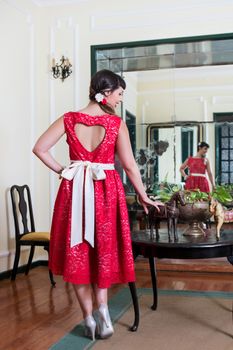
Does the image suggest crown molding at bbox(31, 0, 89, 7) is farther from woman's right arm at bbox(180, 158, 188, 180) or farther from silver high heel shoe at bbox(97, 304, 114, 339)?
silver high heel shoe at bbox(97, 304, 114, 339)

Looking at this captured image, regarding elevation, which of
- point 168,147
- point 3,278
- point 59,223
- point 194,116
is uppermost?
point 194,116

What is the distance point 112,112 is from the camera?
242 centimetres

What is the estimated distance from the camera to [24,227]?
14.0 feet

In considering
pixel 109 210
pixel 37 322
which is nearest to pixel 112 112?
pixel 109 210

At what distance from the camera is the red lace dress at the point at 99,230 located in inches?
91.5

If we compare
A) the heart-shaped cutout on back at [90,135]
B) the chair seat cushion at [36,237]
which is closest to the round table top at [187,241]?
the heart-shaped cutout on back at [90,135]

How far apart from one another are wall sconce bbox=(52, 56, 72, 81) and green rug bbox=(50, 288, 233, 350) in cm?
236

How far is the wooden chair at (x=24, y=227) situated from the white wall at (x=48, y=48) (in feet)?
0.41

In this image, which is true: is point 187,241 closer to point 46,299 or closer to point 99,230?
point 99,230

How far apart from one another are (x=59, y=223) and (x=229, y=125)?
241cm

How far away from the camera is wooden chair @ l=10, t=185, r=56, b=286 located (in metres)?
3.97

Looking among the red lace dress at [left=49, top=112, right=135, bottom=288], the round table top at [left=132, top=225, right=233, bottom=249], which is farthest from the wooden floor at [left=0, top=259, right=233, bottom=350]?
the round table top at [left=132, top=225, right=233, bottom=249]

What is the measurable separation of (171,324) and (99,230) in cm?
83

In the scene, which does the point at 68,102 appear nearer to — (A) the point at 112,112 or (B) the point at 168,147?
(B) the point at 168,147
